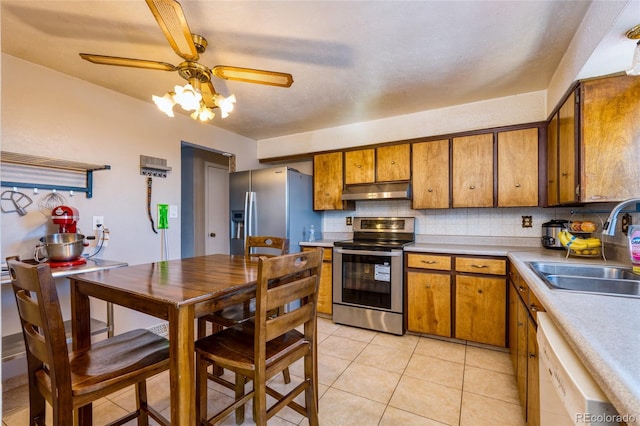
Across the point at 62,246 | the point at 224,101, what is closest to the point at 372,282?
the point at 224,101

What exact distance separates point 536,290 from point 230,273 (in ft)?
4.91

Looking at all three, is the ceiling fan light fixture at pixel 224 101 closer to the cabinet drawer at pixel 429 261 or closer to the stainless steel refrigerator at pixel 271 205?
the stainless steel refrigerator at pixel 271 205

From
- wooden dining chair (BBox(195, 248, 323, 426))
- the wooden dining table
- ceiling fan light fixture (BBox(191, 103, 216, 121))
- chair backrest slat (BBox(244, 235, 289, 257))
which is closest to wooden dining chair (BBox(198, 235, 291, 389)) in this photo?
chair backrest slat (BBox(244, 235, 289, 257))

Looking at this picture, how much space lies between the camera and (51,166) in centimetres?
233

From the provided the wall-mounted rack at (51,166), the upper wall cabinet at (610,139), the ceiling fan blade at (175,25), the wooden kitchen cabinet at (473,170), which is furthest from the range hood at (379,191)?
the wall-mounted rack at (51,166)

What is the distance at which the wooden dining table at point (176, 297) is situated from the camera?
1.15 metres

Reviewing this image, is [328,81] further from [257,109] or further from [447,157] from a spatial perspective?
[447,157]

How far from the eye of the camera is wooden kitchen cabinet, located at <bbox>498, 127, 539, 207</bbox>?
2662 mm

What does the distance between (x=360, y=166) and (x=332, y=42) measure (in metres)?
1.68

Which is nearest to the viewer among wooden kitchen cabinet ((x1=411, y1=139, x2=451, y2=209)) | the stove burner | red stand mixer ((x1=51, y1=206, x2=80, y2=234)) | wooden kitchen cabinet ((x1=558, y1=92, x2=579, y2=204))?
wooden kitchen cabinet ((x1=558, y1=92, x2=579, y2=204))

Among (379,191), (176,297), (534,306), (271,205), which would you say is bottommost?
(534,306)

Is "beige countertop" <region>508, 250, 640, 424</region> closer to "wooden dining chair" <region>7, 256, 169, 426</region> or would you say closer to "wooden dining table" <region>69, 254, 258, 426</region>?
"wooden dining table" <region>69, 254, 258, 426</region>

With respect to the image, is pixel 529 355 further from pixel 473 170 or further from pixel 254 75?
pixel 254 75

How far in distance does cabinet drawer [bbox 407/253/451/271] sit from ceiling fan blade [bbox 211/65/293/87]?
2.00 metres
